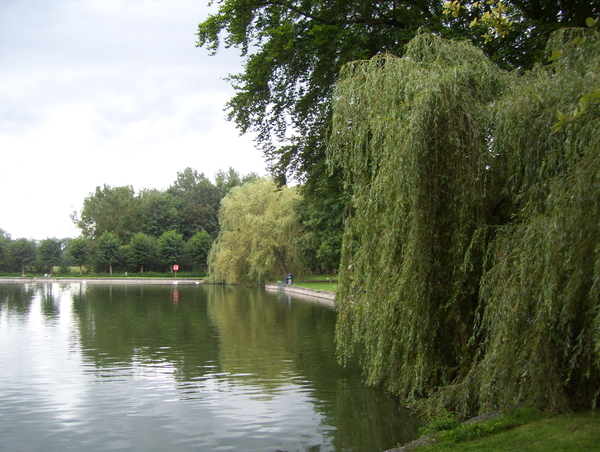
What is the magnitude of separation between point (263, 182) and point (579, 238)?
45.4 metres

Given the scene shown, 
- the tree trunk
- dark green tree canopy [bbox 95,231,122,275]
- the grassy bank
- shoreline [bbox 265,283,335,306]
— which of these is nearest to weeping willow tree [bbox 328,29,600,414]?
the grassy bank

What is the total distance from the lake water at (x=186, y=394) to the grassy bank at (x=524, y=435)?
143 cm

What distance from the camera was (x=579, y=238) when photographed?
5414mm

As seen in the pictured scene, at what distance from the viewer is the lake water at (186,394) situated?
7.07 m

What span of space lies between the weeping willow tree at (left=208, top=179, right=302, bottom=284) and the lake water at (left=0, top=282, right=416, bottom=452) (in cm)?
2473

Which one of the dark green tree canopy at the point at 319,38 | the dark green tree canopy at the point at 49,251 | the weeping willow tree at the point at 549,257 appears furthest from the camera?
the dark green tree canopy at the point at 49,251

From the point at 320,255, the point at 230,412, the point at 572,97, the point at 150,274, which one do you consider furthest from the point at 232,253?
the point at 572,97

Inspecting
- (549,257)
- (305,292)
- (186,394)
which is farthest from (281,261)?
(549,257)

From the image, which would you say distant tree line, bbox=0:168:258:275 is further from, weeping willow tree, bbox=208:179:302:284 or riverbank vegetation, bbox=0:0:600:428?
riverbank vegetation, bbox=0:0:600:428

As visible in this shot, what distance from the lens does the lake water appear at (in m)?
7.07

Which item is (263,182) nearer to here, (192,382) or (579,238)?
(192,382)

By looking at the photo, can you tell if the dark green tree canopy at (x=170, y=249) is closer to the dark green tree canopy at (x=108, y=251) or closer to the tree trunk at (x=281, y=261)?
the dark green tree canopy at (x=108, y=251)

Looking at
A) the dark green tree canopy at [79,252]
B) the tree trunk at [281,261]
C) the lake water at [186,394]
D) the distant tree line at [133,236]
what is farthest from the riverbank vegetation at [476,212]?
the dark green tree canopy at [79,252]

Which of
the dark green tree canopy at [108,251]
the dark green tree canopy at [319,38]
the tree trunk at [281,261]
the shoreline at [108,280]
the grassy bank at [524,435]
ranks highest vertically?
the dark green tree canopy at [319,38]
